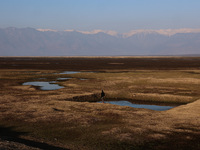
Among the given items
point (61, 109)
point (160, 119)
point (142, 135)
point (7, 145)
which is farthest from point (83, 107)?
point (7, 145)

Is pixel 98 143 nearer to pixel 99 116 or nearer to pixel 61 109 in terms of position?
pixel 99 116

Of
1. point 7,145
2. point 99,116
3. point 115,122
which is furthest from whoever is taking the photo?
point 99,116

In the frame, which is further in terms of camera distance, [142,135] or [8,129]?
[8,129]

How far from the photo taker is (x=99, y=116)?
76.0ft

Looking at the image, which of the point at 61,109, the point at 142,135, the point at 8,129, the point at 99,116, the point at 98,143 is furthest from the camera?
the point at 61,109

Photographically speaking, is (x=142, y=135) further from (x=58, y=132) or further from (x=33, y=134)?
(x=33, y=134)

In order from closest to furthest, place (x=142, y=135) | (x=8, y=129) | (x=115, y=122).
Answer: (x=142, y=135) < (x=8, y=129) < (x=115, y=122)

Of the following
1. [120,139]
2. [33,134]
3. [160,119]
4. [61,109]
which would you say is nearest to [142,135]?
[120,139]

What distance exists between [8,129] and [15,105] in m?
8.07

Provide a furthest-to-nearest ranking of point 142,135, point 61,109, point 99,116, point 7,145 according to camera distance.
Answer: point 61,109 < point 99,116 < point 142,135 < point 7,145

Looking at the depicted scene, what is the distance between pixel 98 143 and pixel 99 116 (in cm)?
646

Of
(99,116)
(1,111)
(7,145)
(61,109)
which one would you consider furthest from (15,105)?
(7,145)

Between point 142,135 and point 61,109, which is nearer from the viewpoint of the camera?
point 142,135

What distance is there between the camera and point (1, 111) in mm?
24578
